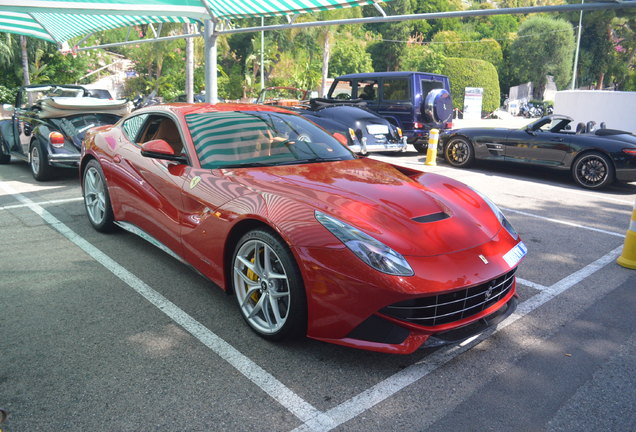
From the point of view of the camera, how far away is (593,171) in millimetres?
8711

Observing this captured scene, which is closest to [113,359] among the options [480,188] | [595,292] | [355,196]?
[355,196]

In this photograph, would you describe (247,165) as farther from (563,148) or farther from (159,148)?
(563,148)

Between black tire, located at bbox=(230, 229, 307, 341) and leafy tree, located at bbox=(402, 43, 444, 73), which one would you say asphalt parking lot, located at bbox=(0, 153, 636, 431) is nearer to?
black tire, located at bbox=(230, 229, 307, 341)

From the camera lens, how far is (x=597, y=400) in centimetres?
255

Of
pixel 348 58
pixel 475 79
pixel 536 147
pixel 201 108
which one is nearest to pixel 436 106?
pixel 536 147

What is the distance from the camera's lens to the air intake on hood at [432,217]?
2990 mm

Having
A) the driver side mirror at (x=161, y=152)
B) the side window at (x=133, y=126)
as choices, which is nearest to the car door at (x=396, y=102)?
the side window at (x=133, y=126)

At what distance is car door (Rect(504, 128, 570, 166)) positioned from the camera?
9031 mm

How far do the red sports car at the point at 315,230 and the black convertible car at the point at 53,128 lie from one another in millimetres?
3763

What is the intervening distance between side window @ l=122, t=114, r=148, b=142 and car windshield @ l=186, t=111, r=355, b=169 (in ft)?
2.49

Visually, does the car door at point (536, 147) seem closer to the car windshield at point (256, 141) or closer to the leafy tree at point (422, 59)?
the car windshield at point (256, 141)

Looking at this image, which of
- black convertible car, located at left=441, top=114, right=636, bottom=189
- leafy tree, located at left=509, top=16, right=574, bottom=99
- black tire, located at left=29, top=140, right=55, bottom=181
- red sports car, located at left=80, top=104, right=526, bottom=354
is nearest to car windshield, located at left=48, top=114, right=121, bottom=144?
black tire, located at left=29, top=140, right=55, bottom=181

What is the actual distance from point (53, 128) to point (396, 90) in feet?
26.4

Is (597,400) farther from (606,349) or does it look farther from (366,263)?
(366,263)
